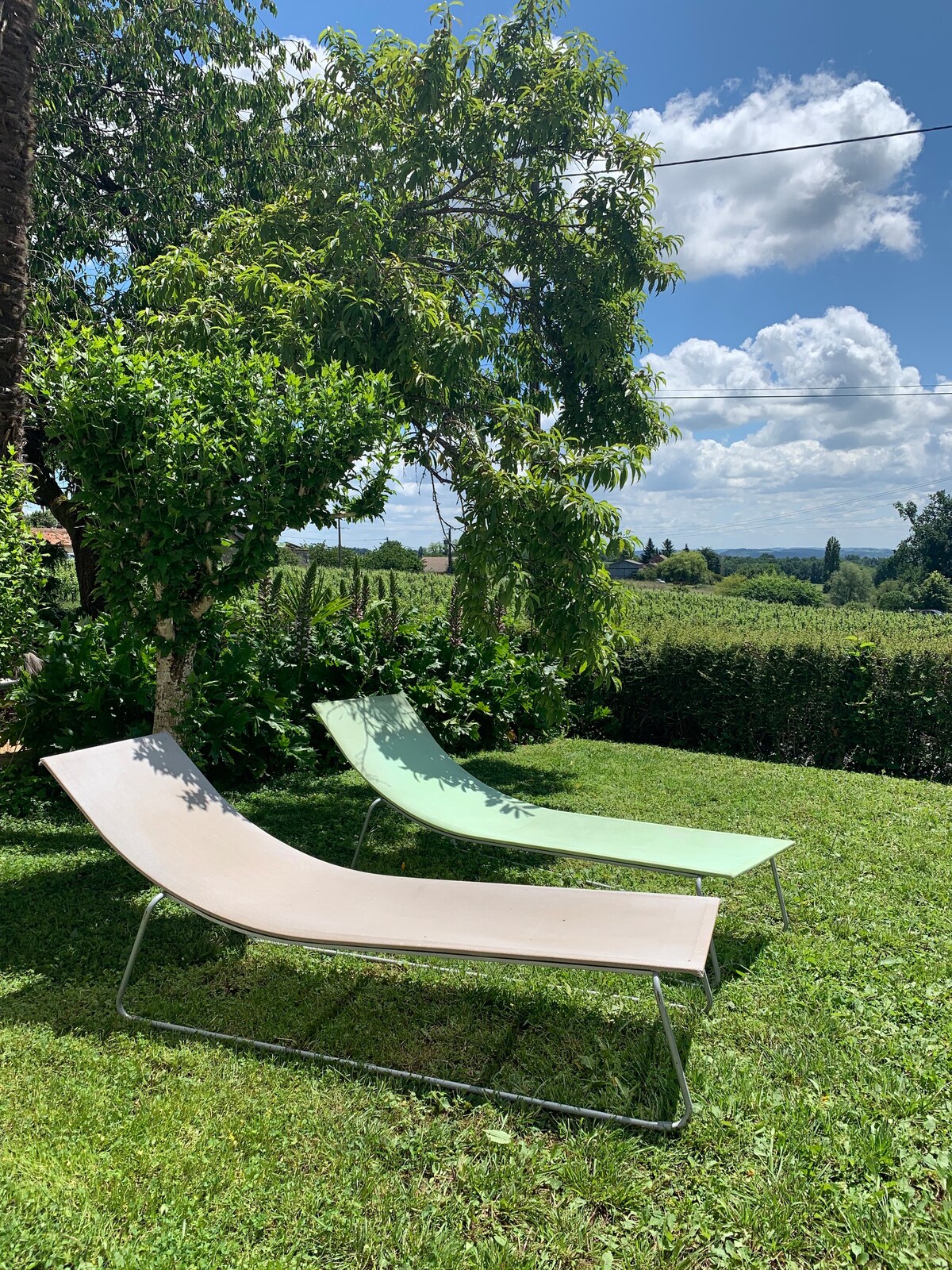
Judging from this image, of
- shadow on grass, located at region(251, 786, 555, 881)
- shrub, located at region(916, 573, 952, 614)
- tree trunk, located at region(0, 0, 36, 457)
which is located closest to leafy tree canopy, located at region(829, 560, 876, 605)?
shrub, located at region(916, 573, 952, 614)

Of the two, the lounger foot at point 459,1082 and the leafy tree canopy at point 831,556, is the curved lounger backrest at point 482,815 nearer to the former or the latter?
the lounger foot at point 459,1082

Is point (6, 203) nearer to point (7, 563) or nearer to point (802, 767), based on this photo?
point (7, 563)

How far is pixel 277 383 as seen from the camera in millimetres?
5246

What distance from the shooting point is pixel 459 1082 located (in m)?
2.75

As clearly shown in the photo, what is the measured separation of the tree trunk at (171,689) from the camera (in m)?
5.00

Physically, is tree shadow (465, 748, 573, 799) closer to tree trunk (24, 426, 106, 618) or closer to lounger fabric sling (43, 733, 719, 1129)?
lounger fabric sling (43, 733, 719, 1129)

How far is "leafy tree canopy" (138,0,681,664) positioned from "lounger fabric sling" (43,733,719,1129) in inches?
88.4

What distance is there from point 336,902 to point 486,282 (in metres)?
6.79

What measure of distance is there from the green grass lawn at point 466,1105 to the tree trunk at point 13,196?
3.61 metres

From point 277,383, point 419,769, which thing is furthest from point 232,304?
point 419,769

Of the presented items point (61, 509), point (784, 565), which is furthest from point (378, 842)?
point (784, 565)

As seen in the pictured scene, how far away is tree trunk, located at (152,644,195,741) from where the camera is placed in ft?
16.4

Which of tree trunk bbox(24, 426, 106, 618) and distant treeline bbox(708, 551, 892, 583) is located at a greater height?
distant treeline bbox(708, 551, 892, 583)

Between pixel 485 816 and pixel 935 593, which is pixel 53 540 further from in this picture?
pixel 935 593
